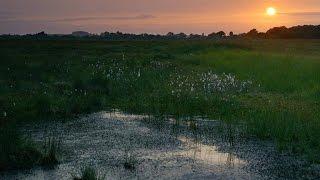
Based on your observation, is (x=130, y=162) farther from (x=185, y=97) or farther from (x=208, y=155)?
(x=185, y=97)

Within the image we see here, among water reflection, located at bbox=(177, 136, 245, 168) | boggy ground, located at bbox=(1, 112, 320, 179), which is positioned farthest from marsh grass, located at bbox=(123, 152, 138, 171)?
water reflection, located at bbox=(177, 136, 245, 168)

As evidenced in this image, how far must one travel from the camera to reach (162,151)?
1466 centimetres

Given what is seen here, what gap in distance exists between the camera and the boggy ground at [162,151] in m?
12.6

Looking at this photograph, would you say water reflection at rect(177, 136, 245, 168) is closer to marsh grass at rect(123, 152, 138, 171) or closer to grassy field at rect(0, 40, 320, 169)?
marsh grass at rect(123, 152, 138, 171)

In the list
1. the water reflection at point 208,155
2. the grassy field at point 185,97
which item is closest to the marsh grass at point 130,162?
the water reflection at point 208,155

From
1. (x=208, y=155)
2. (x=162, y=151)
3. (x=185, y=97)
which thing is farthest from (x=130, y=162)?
(x=185, y=97)

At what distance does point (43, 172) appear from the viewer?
12.7 metres

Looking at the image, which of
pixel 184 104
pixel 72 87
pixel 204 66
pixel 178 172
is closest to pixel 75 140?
pixel 178 172

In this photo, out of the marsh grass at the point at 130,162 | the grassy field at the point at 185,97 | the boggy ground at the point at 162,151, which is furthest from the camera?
the grassy field at the point at 185,97

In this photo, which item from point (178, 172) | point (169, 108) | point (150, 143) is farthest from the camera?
point (169, 108)

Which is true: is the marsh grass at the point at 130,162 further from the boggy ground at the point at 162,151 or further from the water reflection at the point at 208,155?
the water reflection at the point at 208,155

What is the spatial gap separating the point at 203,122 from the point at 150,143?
3601 mm

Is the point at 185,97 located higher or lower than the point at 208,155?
higher

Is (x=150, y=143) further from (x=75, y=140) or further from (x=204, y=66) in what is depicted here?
(x=204, y=66)
